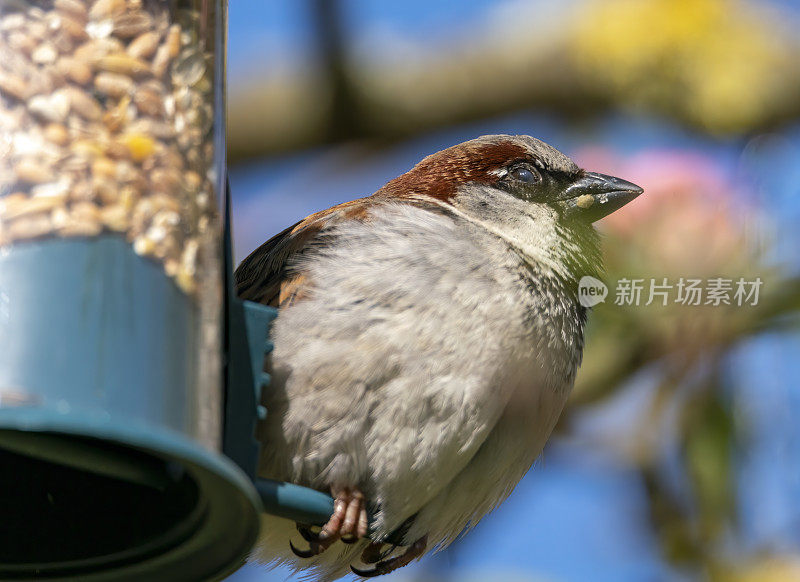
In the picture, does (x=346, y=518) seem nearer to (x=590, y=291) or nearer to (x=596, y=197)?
(x=590, y=291)

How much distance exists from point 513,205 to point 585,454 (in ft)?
3.72

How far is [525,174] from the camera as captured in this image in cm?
340

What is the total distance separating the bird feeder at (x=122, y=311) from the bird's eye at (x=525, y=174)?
1.09 m

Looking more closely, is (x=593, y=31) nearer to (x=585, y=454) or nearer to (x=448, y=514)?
(x=585, y=454)

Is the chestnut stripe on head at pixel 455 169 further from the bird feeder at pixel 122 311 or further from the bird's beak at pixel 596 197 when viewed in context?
the bird feeder at pixel 122 311

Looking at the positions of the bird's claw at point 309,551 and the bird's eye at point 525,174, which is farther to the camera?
the bird's eye at point 525,174

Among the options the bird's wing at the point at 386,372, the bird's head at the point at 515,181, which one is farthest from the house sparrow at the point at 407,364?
the bird's head at the point at 515,181

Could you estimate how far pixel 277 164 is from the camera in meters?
4.64

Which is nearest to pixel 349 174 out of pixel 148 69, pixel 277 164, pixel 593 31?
pixel 277 164

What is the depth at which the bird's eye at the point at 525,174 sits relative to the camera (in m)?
3.38

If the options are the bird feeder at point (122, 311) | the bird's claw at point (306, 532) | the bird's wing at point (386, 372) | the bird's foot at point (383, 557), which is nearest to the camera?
the bird feeder at point (122, 311)

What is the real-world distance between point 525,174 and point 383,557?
1.07m

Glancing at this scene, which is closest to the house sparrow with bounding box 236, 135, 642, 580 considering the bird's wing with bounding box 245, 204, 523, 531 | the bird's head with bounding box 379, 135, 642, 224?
the bird's wing with bounding box 245, 204, 523, 531

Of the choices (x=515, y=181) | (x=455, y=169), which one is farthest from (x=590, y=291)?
(x=455, y=169)
